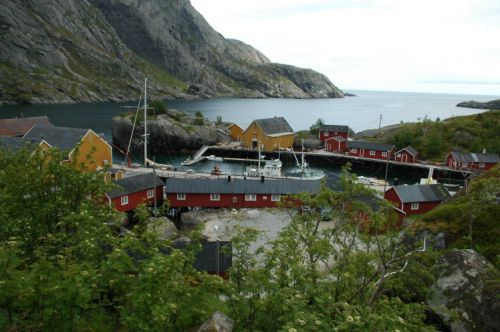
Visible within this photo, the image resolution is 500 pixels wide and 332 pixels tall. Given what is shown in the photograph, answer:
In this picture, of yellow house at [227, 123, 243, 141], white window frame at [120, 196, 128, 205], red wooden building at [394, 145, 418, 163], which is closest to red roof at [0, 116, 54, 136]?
white window frame at [120, 196, 128, 205]

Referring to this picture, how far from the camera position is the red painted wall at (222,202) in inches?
1674

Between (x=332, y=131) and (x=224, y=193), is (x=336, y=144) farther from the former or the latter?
(x=224, y=193)

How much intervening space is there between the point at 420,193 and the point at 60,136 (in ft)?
147

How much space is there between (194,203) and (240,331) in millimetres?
33447

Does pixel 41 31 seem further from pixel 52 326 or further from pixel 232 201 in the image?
pixel 52 326

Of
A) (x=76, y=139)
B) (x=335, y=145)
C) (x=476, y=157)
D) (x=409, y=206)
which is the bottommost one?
(x=409, y=206)

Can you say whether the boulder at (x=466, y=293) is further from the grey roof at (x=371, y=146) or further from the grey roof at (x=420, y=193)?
the grey roof at (x=371, y=146)

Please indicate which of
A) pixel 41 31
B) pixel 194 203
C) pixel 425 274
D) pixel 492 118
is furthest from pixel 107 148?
pixel 41 31

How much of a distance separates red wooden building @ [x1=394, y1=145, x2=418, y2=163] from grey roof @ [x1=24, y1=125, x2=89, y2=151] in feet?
172

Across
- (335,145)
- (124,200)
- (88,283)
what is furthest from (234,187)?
(335,145)

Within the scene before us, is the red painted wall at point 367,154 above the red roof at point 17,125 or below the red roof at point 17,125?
below

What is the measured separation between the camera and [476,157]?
6438cm

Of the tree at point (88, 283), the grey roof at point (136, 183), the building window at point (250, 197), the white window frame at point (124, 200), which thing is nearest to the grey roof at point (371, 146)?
the building window at point (250, 197)

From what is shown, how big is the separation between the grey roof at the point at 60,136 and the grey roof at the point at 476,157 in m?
57.0
